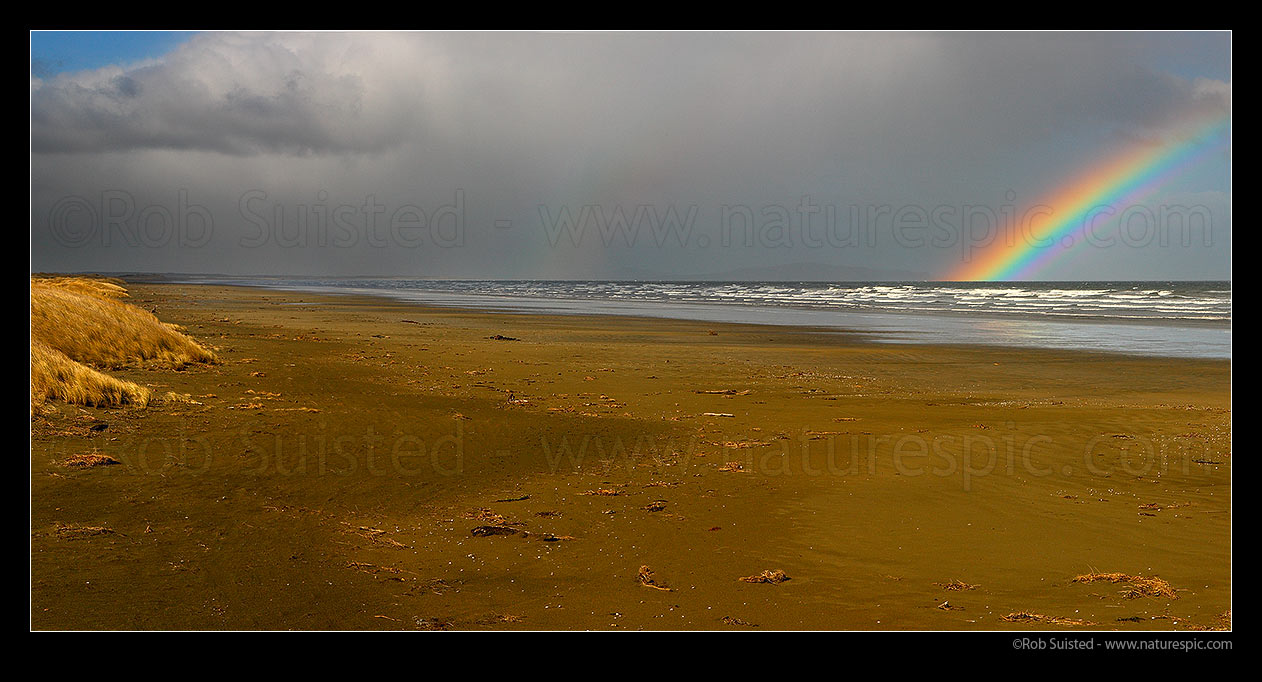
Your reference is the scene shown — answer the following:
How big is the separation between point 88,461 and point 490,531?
4.41 m

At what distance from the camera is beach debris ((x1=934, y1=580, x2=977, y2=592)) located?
5.68 metres

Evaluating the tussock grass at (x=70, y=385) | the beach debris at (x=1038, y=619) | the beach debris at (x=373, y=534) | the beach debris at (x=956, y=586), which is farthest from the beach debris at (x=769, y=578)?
the tussock grass at (x=70, y=385)

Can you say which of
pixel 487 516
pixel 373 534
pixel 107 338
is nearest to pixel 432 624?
pixel 373 534

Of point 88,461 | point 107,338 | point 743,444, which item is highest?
point 107,338

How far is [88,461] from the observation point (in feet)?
26.2

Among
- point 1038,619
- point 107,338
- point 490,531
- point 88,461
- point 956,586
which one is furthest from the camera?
point 107,338

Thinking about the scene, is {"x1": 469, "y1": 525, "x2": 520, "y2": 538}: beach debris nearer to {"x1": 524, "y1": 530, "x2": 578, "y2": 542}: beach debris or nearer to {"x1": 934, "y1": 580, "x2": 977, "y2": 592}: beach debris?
{"x1": 524, "y1": 530, "x2": 578, "y2": 542}: beach debris

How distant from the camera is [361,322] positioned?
33.1 m

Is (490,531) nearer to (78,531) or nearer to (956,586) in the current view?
(78,531)

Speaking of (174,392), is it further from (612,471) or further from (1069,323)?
(1069,323)

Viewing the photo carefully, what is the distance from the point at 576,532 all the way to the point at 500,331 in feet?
76.2

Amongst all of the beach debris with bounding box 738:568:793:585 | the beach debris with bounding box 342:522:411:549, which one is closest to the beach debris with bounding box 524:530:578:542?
the beach debris with bounding box 342:522:411:549

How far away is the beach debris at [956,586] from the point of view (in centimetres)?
568

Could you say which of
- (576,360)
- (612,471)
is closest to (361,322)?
(576,360)
